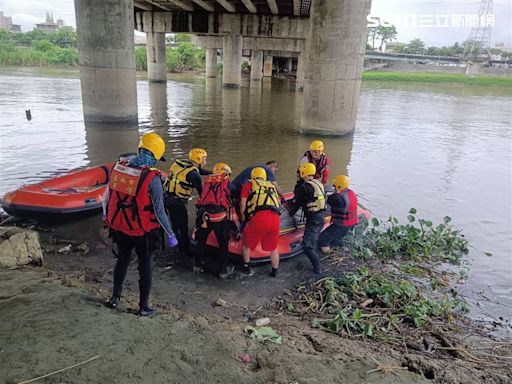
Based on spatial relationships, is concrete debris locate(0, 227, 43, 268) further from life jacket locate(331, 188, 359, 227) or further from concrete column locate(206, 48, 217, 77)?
concrete column locate(206, 48, 217, 77)

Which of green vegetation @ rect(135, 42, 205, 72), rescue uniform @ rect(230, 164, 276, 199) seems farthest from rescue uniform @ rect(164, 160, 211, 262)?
green vegetation @ rect(135, 42, 205, 72)

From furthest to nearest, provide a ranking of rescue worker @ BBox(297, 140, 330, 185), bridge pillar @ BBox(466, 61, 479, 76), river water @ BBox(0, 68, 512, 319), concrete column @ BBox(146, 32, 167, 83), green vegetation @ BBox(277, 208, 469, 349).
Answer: bridge pillar @ BBox(466, 61, 479, 76) → concrete column @ BBox(146, 32, 167, 83) → river water @ BBox(0, 68, 512, 319) → rescue worker @ BBox(297, 140, 330, 185) → green vegetation @ BBox(277, 208, 469, 349)

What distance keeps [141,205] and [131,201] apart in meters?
0.10

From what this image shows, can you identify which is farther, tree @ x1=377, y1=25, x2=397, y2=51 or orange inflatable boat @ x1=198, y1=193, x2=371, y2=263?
tree @ x1=377, y1=25, x2=397, y2=51

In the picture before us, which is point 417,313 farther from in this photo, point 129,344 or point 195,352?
point 129,344

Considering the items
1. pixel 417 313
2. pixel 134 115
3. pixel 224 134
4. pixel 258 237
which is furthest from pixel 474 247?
pixel 134 115

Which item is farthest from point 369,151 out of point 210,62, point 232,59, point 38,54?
point 38,54

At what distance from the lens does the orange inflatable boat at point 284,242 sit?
5.67 m

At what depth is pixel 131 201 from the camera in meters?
3.64

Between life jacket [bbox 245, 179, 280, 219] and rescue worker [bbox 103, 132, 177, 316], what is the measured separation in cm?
162

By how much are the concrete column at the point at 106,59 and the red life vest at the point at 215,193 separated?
1130cm

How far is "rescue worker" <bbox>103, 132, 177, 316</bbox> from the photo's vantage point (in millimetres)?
3613

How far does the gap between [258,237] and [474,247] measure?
385cm

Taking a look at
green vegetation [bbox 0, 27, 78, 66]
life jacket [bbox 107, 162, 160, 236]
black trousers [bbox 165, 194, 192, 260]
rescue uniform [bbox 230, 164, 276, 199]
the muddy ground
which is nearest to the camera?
the muddy ground
